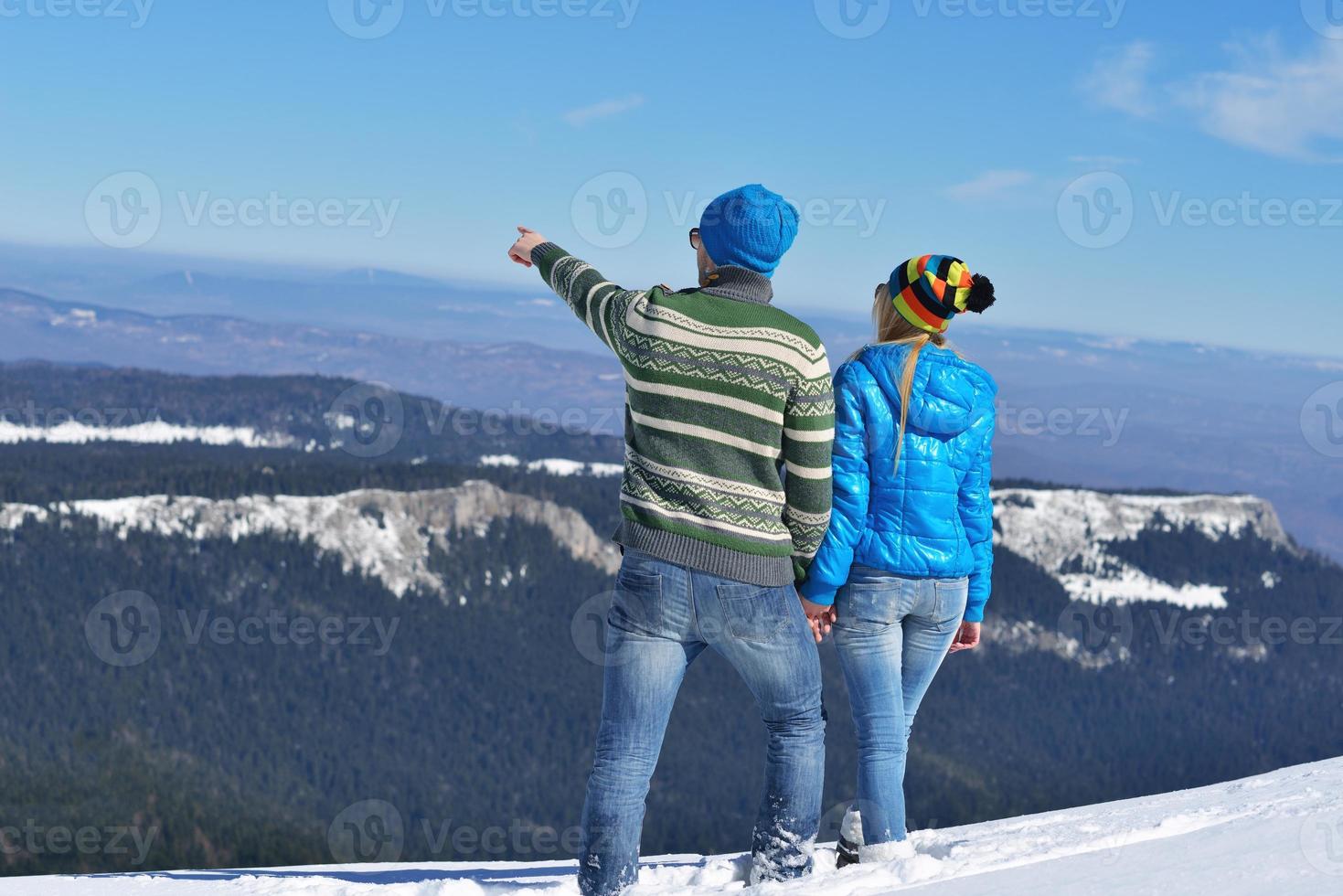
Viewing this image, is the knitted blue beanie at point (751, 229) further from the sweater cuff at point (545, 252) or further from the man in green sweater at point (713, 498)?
the sweater cuff at point (545, 252)

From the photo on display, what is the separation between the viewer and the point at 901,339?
9.48m

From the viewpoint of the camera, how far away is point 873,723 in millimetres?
9477

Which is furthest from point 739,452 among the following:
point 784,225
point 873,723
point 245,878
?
point 245,878

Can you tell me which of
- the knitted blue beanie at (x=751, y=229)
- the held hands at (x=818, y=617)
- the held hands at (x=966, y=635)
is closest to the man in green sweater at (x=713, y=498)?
the knitted blue beanie at (x=751, y=229)

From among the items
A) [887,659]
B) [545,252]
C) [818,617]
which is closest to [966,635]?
[887,659]

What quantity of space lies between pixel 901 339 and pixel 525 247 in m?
2.89

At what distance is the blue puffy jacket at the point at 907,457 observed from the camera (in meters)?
9.20

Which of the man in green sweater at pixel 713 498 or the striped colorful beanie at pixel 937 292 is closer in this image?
the man in green sweater at pixel 713 498

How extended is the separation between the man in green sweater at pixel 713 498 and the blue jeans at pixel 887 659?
897mm

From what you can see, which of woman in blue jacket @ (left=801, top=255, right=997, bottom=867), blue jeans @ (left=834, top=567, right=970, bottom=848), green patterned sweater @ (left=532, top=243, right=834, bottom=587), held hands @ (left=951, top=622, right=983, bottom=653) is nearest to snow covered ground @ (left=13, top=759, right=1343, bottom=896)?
blue jeans @ (left=834, top=567, right=970, bottom=848)

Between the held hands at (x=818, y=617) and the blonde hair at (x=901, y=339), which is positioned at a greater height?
the blonde hair at (x=901, y=339)

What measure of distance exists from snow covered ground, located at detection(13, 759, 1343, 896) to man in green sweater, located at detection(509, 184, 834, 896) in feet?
3.32

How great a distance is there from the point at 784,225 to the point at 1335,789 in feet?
24.7

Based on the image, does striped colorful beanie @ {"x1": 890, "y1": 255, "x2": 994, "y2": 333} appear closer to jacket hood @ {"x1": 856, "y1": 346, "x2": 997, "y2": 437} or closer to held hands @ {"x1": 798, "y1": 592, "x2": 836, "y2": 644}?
jacket hood @ {"x1": 856, "y1": 346, "x2": 997, "y2": 437}
